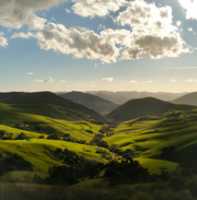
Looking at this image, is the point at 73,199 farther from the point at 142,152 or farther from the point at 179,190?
the point at 142,152

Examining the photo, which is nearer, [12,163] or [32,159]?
[12,163]

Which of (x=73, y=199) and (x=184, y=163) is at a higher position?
(x=73, y=199)

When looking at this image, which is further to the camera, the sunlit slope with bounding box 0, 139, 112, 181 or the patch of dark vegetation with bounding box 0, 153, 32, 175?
the patch of dark vegetation with bounding box 0, 153, 32, 175

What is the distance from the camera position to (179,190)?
69.2m

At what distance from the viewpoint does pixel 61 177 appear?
88312 millimetres

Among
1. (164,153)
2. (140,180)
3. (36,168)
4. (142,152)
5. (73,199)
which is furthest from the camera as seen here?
(142,152)

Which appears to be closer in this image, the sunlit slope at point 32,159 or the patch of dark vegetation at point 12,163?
the sunlit slope at point 32,159

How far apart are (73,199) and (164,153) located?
107 metres

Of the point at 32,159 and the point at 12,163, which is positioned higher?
the point at 12,163

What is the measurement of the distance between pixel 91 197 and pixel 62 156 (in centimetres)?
8115

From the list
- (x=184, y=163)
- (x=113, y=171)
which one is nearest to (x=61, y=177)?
(x=113, y=171)

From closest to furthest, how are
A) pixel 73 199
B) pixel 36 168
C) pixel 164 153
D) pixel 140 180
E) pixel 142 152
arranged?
1. pixel 73 199
2. pixel 140 180
3. pixel 36 168
4. pixel 164 153
5. pixel 142 152

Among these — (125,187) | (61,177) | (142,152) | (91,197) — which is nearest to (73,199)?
(91,197)

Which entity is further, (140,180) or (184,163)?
(184,163)
